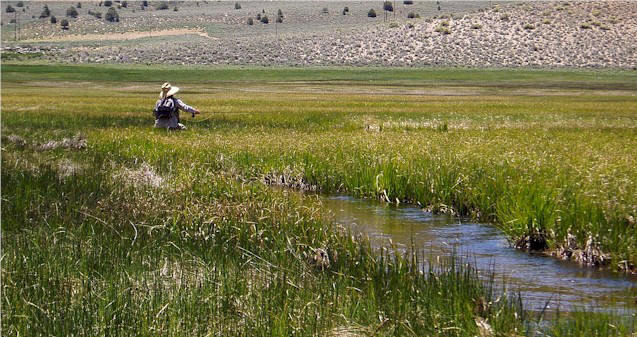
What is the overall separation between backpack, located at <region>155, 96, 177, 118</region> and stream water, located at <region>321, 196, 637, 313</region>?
8.61 metres

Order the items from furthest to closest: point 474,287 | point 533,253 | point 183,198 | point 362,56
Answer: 1. point 362,56
2. point 183,198
3. point 533,253
4. point 474,287

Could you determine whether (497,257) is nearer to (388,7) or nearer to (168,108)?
(168,108)

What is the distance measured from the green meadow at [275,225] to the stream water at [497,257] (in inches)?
13.8

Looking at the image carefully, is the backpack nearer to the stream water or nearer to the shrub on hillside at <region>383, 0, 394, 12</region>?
the stream water

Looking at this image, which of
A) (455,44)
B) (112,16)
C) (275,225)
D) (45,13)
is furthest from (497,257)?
(45,13)

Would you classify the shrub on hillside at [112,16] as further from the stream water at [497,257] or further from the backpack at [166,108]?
the stream water at [497,257]

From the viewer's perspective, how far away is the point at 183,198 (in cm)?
1412

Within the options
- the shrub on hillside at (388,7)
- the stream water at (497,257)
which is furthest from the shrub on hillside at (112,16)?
the stream water at (497,257)

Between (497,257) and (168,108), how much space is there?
49.1 ft

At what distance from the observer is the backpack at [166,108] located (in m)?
25.2

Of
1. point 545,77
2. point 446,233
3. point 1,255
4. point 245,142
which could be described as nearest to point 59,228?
point 1,255

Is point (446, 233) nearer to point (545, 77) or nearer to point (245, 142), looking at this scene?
point (245, 142)

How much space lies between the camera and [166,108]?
84.3 ft

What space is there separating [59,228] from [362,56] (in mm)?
116867
